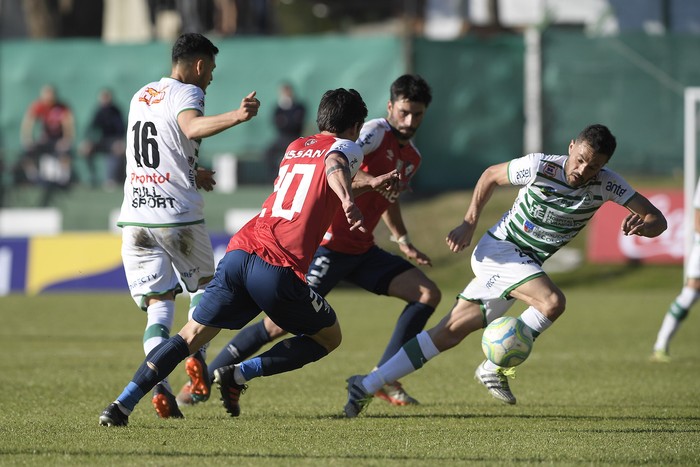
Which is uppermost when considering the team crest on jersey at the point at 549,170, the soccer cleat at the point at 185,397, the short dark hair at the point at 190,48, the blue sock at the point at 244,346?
the short dark hair at the point at 190,48

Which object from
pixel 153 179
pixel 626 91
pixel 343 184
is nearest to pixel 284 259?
pixel 343 184

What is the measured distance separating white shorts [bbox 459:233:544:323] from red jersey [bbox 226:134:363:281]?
1348 millimetres

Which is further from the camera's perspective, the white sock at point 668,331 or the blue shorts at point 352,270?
the white sock at point 668,331

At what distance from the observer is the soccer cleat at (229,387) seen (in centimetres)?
761

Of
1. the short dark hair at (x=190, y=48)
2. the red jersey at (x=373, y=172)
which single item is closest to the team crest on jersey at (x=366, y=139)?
the red jersey at (x=373, y=172)

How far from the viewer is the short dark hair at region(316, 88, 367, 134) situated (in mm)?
7254

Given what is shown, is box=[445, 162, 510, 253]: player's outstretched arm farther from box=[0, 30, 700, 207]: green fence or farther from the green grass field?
box=[0, 30, 700, 207]: green fence

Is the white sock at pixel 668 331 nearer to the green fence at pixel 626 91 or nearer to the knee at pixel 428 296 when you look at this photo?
the knee at pixel 428 296

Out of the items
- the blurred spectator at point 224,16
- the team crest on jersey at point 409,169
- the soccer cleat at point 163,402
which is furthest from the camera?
the blurred spectator at point 224,16

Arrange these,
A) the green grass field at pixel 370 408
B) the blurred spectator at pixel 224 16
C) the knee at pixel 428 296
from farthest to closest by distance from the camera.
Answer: the blurred spectator at pixel 224 16 → the knee at pixel 428 296 → the green grass field at pixel 370 408

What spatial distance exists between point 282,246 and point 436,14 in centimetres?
2513

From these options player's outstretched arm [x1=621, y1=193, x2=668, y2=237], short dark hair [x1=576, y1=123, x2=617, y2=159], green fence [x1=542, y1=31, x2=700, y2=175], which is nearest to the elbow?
player's outstretched arm [x1=621, y1=193, x2=668, y2=237]

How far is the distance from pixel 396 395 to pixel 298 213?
2267mm

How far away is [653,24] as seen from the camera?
26.0 meters
